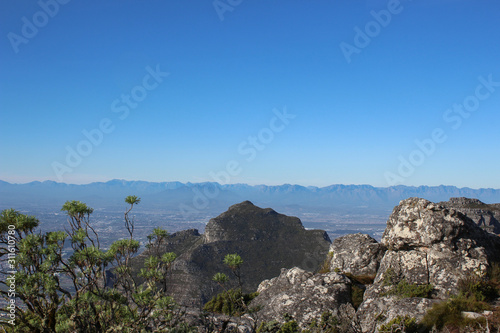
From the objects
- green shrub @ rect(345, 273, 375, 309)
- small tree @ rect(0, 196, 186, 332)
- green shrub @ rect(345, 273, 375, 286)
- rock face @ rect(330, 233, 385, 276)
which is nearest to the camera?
small tree @ rect(0, 196, 186, 332)

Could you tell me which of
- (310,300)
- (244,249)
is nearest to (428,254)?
(310,300)

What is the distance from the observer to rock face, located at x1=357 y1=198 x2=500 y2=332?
547 inches

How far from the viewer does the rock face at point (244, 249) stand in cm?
12178

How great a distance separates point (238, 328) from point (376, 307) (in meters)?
6.22

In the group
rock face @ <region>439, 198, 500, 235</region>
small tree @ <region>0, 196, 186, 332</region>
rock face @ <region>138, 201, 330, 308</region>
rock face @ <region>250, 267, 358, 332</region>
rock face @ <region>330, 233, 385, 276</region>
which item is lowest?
rock face @ <region>138, 201, 330, 308</region>

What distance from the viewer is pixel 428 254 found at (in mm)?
15297

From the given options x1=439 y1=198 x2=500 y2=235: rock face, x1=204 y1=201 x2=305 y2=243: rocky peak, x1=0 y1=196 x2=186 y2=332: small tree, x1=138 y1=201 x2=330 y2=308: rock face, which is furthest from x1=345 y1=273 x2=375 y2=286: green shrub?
x1=204 y1=201 x2=305 y2=243: rocky peak

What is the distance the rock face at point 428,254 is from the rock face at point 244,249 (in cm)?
9736

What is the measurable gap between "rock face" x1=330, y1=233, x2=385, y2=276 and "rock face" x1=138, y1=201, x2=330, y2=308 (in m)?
90.8

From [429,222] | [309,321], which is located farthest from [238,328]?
[429,222]

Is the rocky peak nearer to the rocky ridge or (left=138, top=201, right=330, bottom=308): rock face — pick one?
(left=138, top=201, right=330, bottom=308): rock face

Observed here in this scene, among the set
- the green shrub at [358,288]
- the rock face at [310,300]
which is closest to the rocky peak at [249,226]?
the green shrub at [358,288]

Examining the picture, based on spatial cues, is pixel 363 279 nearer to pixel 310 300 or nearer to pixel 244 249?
pixel 310 300

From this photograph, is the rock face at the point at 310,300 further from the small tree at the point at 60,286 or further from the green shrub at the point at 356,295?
the small tree at the point at 60,286
